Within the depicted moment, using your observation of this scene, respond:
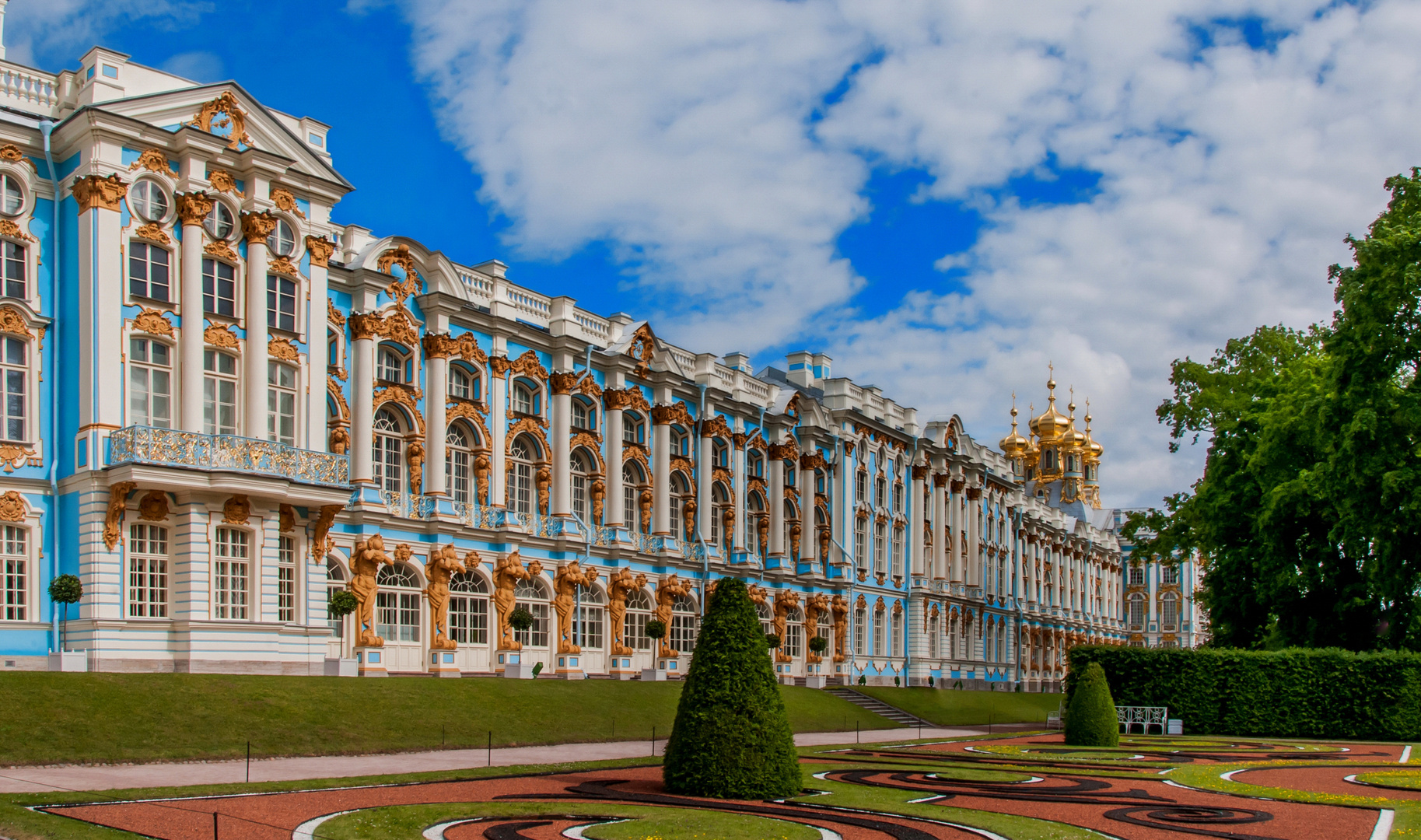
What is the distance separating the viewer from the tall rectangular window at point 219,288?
2973 centimetres

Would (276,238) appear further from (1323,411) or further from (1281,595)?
(1281,595)

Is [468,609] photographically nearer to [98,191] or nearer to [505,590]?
[505,590]

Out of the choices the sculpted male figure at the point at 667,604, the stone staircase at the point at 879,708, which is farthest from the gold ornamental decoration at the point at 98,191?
the stone staircase at the point at 879,708

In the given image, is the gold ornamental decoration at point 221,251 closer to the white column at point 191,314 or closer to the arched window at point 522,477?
the white column at point 191,314

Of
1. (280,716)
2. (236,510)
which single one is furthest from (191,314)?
(280,716)

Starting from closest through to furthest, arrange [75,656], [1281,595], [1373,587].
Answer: [75,656], [1373,587], [1281,595]

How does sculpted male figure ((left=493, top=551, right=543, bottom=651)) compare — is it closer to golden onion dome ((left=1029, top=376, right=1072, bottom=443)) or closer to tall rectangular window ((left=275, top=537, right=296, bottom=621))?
tall rectangular window ((left=275, top=537, right=296, bottom=621))

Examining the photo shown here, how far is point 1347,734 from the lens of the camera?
131 ft

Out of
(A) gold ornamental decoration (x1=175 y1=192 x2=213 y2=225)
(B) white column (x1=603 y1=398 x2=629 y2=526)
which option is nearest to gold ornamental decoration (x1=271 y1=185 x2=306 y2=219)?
(A) gold ornamental decoration (x1=175 y1=192 x2=213 y2=225)

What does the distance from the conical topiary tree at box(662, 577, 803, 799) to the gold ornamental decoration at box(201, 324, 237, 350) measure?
15962 millimetres

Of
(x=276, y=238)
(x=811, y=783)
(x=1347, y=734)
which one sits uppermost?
(x=276, y=238)

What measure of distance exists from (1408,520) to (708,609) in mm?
23756

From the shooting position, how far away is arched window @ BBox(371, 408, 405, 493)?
3703cm

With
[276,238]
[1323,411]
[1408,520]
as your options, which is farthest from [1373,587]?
[276,238]
